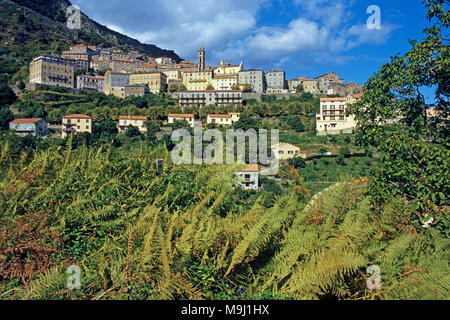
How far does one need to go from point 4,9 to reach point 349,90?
352ft

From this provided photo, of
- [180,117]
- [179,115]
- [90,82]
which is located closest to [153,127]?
[180,117]

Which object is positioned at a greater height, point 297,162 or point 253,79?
point 253,79

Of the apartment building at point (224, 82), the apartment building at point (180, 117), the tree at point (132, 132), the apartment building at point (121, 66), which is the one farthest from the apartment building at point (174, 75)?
the tree at point (132, 132)

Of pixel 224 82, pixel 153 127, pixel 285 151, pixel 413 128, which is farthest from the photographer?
pixel 224 82

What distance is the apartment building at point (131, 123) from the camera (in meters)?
55.1

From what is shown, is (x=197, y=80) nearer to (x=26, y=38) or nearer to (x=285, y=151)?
(x=285, y=151)

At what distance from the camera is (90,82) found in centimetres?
7444

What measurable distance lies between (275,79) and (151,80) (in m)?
30.9

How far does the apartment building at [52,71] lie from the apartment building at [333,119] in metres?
55.5
